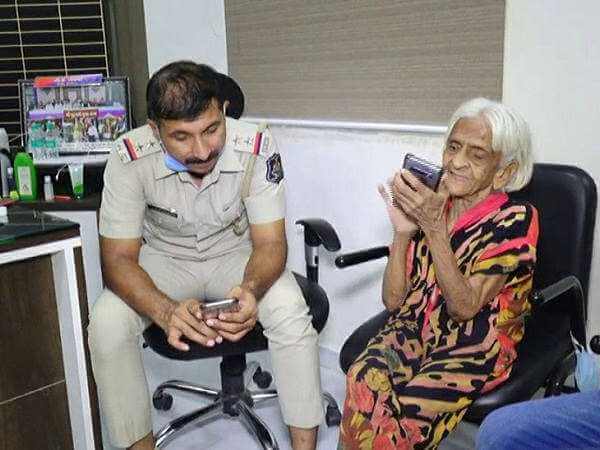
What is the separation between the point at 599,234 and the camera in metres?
1.71

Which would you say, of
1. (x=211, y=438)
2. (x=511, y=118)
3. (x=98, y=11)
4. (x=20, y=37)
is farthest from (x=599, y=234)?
(x=20, y=37)

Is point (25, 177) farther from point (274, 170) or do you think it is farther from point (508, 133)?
point (508, 133)

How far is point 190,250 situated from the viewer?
1.94 m

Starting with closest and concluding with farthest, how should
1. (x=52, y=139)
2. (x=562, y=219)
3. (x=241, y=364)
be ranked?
(x=562, y=219) → (x=241, y=364) → (x=52, y=139)

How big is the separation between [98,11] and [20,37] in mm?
357

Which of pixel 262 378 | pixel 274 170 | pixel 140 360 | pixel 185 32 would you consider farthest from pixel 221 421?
pixel 185 32

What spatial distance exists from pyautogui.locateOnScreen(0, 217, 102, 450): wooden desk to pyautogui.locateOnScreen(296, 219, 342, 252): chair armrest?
0.68 meters

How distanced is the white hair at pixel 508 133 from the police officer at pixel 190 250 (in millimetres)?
637

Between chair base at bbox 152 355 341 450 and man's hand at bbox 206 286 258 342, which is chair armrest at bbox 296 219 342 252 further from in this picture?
chair base at bbox 152 355 341 450

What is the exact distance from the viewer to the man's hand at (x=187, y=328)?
5.35 ft

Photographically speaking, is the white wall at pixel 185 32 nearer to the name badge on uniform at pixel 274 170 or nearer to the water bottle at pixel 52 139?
the water bottle at pixel 52 139

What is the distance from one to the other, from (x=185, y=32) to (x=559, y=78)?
172cm

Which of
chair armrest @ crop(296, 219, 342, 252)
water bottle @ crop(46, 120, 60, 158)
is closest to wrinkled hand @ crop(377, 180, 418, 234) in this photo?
chair armrest @ crop(296, 219, 342, 252)

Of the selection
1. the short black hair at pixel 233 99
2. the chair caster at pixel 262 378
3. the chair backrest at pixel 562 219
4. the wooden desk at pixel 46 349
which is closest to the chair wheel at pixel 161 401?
the chair caster at pixel 262 378
